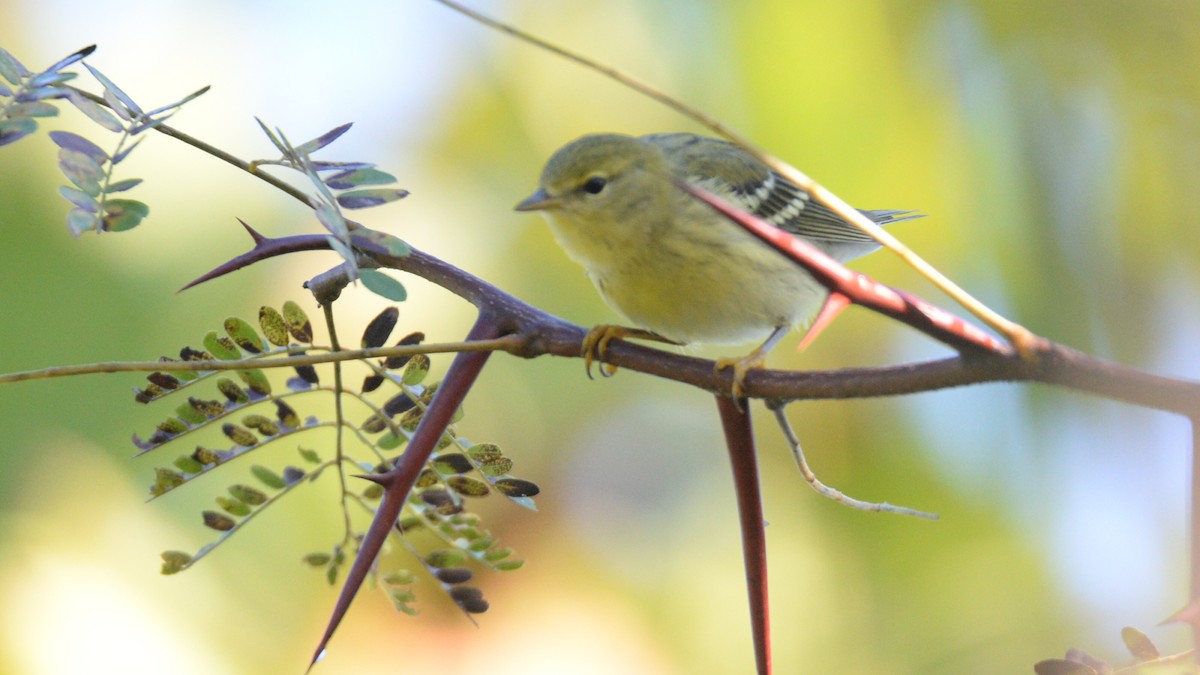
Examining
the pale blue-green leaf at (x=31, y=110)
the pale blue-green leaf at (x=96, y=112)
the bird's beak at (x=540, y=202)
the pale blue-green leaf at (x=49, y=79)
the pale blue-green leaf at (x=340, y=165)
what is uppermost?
the bird's beak at (x=540, y=202)

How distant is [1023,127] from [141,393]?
297cm

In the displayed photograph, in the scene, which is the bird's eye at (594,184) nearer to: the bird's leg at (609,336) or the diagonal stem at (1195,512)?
the bird's leg at (609,336)

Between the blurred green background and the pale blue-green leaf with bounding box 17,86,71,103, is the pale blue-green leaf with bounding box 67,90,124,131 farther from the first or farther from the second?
the blurred green background

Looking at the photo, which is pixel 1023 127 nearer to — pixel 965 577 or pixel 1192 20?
pixel 1192 20

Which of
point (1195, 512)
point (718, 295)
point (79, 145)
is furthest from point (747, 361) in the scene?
point (1195, 512)

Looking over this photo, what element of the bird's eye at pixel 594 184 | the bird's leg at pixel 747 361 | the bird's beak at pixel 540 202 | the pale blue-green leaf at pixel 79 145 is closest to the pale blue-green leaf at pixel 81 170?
the pale blue-green leaf at pixel 79 145

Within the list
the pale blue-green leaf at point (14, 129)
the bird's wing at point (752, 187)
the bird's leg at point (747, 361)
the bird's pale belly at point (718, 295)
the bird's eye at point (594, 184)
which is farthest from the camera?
the bird's wing at point (752, 187)

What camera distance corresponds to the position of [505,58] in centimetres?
312

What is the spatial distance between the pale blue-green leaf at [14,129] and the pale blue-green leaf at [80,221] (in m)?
0.07

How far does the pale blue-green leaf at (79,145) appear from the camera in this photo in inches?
29.7

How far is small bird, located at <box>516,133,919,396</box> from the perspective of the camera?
5.33 ft

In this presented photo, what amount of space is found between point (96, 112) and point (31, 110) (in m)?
0.05

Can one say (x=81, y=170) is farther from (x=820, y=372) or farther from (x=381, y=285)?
(x=820, y=372)

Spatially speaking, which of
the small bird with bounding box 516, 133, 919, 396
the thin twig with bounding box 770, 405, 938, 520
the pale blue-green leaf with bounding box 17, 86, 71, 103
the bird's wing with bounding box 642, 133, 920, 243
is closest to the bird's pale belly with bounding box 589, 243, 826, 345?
the small bird with bounding box 516, 133, 919, 396
